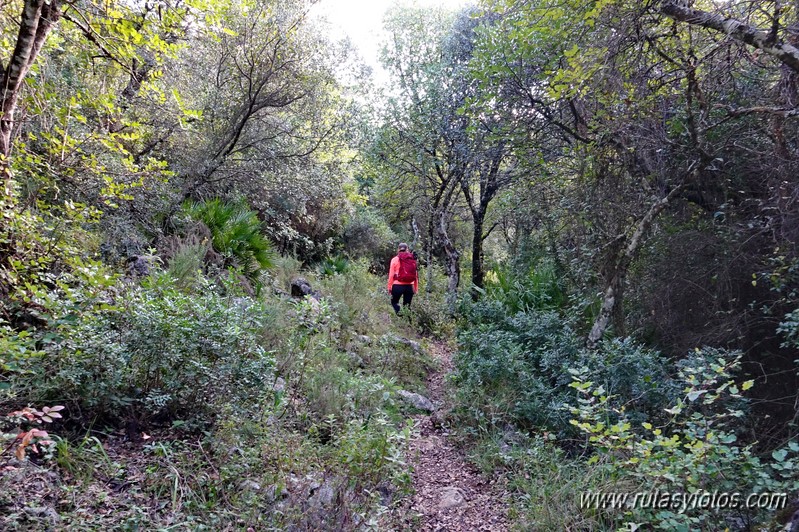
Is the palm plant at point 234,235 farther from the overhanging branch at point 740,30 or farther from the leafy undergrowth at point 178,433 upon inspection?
the overhanging branch at point 740,30

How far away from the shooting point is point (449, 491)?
14.2ft

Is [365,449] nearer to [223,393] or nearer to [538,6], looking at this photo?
[223,393]

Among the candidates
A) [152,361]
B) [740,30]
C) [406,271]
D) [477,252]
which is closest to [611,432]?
[740,30]

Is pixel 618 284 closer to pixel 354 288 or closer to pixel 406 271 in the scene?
pixel 406 271

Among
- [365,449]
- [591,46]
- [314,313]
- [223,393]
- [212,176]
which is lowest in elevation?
[365,449]

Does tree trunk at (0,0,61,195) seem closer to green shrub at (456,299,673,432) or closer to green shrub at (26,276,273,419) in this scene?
green shrub at (26,276,273,419)

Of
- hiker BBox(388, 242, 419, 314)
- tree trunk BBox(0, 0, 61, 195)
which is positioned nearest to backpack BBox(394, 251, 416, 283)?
hiker BBox(388, 242, 419, 314)

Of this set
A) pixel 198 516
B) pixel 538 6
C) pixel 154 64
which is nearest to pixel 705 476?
pixel 198 516

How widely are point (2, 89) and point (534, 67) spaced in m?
6.62

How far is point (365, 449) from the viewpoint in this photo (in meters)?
3.89

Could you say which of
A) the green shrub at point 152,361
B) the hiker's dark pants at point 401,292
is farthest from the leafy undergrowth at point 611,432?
the hiker's dark pants at point 401,292

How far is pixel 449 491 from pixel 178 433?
8.03 feet

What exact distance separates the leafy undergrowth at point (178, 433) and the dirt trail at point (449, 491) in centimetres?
39

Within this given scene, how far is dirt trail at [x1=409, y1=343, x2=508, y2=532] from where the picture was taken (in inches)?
154
